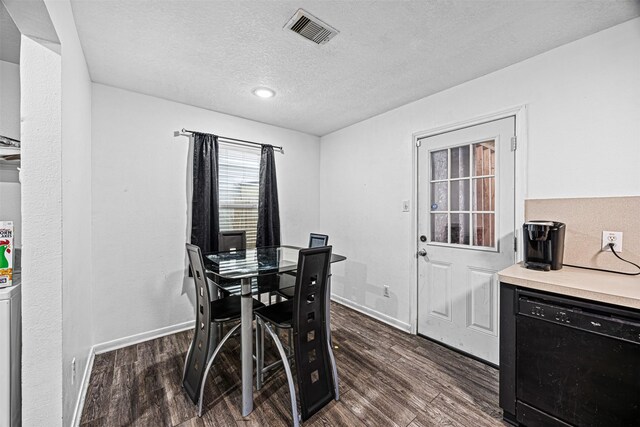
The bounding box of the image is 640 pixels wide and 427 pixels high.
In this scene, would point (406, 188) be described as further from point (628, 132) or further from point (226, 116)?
point (226, 116)

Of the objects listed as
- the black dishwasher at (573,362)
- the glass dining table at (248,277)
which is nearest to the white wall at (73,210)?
the glass dining table at (248,277)

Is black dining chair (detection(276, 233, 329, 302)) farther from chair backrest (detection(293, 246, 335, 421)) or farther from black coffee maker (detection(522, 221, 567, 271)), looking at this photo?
black coffee maker (detection(522, 221, 567, 271))

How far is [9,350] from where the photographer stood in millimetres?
1217

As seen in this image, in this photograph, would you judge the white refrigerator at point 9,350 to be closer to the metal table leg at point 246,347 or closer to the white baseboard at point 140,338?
the metal table leg at point 246,347

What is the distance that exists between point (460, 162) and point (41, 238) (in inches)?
118

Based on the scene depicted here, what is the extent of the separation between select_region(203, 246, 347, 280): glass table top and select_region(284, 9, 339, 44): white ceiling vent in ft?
5.29

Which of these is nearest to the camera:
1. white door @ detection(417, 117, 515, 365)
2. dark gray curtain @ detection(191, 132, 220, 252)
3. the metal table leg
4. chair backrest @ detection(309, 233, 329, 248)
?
the metal table leg

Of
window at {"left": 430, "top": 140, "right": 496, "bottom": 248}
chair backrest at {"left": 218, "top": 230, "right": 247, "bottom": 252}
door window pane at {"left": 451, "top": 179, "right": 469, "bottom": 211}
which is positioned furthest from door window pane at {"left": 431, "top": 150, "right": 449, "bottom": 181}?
chair backrest at {"left": 218, "top": 230, "right": 247, "bottom": 252}

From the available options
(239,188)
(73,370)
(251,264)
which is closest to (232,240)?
(239,188)

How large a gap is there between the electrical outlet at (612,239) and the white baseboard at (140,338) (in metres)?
3.67

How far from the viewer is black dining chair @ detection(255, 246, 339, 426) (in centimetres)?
163

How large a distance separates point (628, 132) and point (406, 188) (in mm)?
1639

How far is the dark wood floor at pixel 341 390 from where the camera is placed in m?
1.71

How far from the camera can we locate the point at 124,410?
5.81 ft
